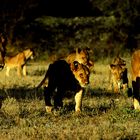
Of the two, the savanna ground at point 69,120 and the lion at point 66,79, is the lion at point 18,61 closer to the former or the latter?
the savanna ground at point 69,120

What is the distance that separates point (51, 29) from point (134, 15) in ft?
15.5

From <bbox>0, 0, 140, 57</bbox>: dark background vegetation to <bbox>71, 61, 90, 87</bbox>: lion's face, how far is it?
1898 cm

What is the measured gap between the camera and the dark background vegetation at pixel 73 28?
3159 centimetres

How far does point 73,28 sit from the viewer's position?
3341 cm

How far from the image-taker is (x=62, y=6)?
37.9 m

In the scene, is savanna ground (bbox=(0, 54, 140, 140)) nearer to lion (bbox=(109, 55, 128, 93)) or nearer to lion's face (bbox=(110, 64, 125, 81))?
lion (bbox=(109, 55, 128, 93))

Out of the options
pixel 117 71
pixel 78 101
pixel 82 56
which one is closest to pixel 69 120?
pixel 78 101

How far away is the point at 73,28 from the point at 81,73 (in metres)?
22.8

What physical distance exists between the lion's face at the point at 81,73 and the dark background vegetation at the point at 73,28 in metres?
19.0

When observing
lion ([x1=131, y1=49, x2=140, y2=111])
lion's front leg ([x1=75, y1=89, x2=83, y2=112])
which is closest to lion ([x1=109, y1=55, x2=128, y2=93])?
lion ([x1=131, y1=49, x2=140, y2=111])

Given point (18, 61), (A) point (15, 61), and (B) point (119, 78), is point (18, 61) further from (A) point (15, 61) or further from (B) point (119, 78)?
(B) point (119, 78)

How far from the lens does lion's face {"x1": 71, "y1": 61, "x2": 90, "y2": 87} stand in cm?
1070

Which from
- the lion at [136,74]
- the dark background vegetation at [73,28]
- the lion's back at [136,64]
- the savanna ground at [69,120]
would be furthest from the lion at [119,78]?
the dark background vegetation at [73,28]

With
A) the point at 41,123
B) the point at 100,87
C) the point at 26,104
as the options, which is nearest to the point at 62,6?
the point at 100,87
